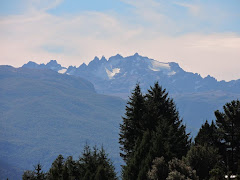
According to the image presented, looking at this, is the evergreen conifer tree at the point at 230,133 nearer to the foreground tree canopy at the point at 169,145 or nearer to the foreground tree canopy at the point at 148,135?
the foreground tree canopy at the point at 169,145

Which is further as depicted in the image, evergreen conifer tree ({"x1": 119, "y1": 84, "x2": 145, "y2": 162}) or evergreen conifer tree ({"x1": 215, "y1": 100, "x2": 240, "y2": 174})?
evergreen conifer tree ({"x1": 215, "y1": 100, "x2": 240, "y2": 174})

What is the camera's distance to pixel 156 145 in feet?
158

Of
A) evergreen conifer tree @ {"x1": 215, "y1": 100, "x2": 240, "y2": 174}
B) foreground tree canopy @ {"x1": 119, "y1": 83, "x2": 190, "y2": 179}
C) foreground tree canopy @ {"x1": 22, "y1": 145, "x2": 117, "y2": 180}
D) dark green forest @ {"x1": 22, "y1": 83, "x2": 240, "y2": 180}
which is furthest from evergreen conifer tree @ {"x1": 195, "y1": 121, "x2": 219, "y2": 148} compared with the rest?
foreground tree canopy @ {"x1": 22, "y1": 145, "x2": 117, "y2": 180}

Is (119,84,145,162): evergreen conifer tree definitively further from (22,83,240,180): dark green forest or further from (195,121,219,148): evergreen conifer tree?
(195,121,219,148): evergreen conifer tree

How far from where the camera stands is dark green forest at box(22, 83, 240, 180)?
45.6 meters

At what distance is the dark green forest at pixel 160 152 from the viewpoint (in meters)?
45.6

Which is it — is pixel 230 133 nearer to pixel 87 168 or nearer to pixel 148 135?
pixel 148 135

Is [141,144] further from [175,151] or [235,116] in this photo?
[235,116]

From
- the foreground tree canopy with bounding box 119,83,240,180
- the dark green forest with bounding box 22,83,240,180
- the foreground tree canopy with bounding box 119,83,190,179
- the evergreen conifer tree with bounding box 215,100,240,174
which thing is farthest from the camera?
the evergreen conifer tree with bounding box 215,100,240,174

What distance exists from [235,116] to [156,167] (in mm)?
20187

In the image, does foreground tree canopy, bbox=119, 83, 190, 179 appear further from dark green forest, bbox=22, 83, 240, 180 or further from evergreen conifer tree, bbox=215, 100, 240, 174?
evergreen conifer tree, bbox=215, 100, 240, 174

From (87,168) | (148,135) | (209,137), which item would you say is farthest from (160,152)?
(209,137)

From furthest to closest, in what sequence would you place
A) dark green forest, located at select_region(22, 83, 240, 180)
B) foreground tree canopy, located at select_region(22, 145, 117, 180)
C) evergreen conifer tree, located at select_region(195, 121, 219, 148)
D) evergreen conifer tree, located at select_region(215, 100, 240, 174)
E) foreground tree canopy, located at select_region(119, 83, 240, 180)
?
evergreen conifer tree, located at select_region(195, 121, 219, 148) → evergreen conifer tree, located at select_region(215, 100, 240, 174) → foreground tree canopy, located at select_region(22, 145, 117, 180) → dark green forest, located at select_region(22, 83, 240, 180) → foreground tree canopy, located at select_region(119, 83, 240, 180)

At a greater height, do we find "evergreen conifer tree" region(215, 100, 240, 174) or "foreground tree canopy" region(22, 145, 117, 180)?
"evergreen conifer tree" region(215, 100, 240, 174)
